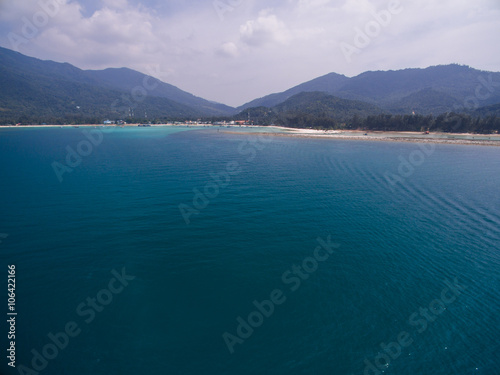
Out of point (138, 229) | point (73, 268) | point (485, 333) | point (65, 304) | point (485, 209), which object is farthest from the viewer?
point (485, 209)

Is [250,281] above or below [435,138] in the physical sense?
below

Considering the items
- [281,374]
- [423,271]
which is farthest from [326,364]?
[423,271]

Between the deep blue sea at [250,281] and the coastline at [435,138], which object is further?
the coastline at [435,138]

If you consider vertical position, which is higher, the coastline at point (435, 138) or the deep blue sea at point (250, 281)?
the coastline at point (435, 138)

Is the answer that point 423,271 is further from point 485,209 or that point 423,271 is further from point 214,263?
point 485,209

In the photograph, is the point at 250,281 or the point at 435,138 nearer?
the point at 250,281

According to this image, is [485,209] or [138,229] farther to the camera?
[485,209]

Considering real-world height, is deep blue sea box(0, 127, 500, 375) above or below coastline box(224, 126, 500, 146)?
below

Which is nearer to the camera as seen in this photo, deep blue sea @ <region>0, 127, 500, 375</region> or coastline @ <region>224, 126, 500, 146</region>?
deep blue sea @ <region>0, 127, 500, 375</region>
